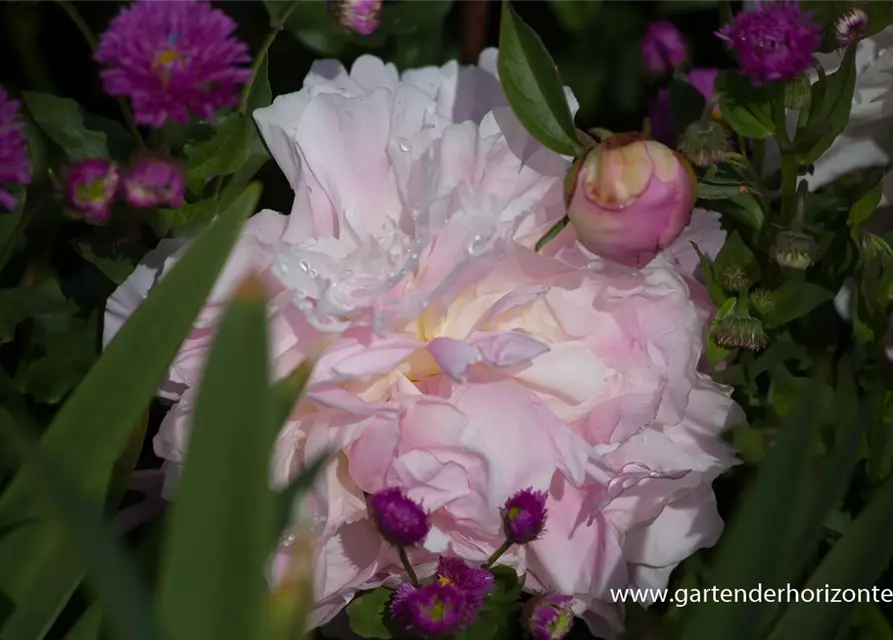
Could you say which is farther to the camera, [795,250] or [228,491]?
[795,250]

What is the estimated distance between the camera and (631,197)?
0.29 metres

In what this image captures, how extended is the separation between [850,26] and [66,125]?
287 mm

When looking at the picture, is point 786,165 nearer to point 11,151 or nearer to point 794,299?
point 794,299

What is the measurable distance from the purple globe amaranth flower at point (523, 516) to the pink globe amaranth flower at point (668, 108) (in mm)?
176

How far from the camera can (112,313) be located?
318 millimetres

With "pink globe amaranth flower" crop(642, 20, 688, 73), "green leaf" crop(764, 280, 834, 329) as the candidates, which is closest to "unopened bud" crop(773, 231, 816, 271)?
"green leaf" crop(764, 280, 834, 329)

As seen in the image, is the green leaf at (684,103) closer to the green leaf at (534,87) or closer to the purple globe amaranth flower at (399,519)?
the green leaf at (534,87)

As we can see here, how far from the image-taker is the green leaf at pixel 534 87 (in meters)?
0.32

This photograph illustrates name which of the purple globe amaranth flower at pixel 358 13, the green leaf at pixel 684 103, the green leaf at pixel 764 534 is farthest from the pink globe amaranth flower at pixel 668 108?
the green leaf at pixel 764 534

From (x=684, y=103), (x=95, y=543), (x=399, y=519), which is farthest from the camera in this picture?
(x=684, y=103)

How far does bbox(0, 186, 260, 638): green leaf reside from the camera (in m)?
0.21

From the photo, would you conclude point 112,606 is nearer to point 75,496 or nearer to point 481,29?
point 75,496

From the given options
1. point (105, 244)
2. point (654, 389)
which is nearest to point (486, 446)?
point (654, 389)

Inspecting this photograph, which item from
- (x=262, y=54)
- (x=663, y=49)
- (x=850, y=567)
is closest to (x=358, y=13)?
(x=262, y=54)
